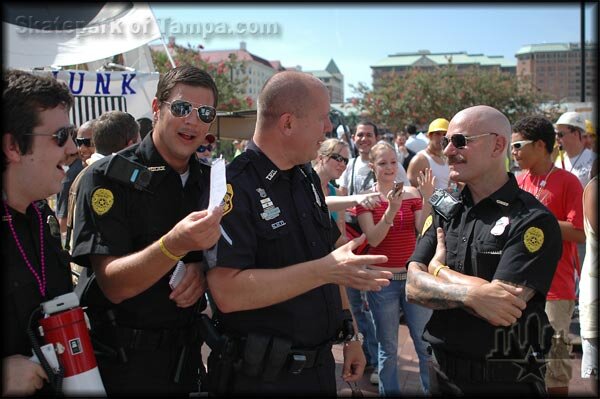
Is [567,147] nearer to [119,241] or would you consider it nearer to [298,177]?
[298,177]

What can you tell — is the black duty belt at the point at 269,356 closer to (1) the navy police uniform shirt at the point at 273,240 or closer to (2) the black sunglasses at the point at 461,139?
(1) the navy police uniform shirt at the point at 273,240

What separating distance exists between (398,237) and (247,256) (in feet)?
8.49

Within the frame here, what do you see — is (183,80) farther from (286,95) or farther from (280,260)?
(280,260)

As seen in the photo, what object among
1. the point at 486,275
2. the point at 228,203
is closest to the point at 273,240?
the point at 228,203

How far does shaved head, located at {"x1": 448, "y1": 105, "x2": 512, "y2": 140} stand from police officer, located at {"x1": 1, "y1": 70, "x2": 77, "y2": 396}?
1.98m

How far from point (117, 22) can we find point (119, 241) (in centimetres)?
625

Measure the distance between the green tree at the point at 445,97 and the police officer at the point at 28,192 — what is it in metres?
28.3

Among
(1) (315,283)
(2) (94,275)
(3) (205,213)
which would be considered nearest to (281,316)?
(1) (315,283)

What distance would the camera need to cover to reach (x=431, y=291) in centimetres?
Answer: 262

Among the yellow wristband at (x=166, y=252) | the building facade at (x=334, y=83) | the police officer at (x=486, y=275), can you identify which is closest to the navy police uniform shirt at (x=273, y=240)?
the yellow wristband at (x=166, y=252)

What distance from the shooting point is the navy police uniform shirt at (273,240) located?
218 centimetres

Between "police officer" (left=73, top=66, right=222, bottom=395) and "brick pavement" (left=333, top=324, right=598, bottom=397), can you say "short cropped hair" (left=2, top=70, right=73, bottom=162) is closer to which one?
"police officer" (left=73, top=66, right=222, bottom=395)

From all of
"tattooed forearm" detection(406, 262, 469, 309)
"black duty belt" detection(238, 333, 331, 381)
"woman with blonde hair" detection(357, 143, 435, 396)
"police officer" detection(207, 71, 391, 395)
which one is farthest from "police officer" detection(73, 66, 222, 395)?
"woman with blonde hair" detection(357, 143, 435, 396)

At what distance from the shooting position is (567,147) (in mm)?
6258
